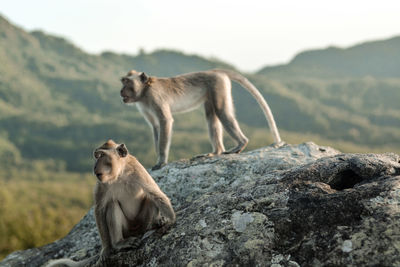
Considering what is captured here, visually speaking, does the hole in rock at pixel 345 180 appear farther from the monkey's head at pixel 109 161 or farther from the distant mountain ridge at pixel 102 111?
the distant mountain ridge at pixel 102 111

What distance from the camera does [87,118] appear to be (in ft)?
497

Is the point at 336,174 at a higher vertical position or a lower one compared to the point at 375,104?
higher

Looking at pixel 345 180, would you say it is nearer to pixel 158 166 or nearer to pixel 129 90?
pixel 158 166

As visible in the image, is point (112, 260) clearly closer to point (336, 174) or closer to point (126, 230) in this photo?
point (126, 230)

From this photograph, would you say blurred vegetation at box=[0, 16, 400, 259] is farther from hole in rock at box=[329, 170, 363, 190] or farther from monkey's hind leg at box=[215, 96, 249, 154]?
hole in rock at box=[329, 170, 363, 190]

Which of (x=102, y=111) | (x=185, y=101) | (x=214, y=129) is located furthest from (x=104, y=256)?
(x=102, y=111)

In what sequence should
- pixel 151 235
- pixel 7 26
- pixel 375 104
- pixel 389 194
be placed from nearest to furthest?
→ 1. pixel 389 194
2. pixel 151 235
3. pixel 375 104
4. pixel 7 26

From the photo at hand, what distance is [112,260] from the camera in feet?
14.6

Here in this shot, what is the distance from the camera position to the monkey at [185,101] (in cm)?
848

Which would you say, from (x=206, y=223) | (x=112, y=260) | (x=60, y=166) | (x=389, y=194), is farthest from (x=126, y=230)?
(x=60, y=166)

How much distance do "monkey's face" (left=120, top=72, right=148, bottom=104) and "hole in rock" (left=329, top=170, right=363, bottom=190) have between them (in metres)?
5.03

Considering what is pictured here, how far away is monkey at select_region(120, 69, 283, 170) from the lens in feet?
27.8

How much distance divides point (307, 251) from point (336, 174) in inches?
51.0

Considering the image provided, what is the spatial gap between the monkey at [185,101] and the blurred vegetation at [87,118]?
83166 mm
